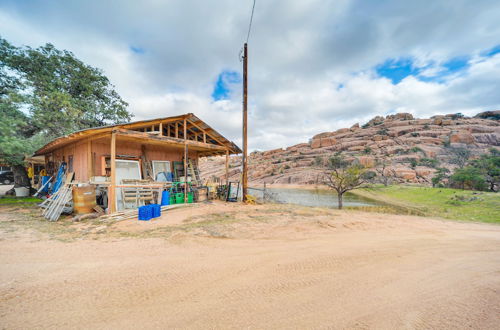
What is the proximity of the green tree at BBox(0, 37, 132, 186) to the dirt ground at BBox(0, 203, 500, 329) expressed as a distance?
9.15 m

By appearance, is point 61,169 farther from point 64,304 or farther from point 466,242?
point 466,242

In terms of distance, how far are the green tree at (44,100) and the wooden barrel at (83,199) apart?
17.0 feet

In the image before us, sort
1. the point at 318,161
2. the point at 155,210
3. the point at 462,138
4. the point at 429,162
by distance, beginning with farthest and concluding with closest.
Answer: the point at 318,161 < the point at 462,138 < the point at 429,162 < the point at 155,210

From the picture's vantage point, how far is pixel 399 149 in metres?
37.9

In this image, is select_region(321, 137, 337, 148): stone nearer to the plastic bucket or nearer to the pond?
the pond

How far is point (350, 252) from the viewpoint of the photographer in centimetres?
418

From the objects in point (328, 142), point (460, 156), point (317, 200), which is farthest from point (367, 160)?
point (317, 200)

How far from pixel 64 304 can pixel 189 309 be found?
4.76 ft

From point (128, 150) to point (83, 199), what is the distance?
11.2 ft

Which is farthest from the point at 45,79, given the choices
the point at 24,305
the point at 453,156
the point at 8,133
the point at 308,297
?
the point at 453,156

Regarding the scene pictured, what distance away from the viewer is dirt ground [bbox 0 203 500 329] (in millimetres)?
2168

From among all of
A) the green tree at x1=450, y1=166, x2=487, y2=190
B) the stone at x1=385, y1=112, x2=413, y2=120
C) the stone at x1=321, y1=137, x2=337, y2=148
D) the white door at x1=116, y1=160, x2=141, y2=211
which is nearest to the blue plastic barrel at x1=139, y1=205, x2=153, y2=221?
the white door at x1=116, y1=160, x2=141, y2=211

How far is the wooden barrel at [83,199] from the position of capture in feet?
25.1

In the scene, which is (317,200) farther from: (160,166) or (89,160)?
(89,160)
